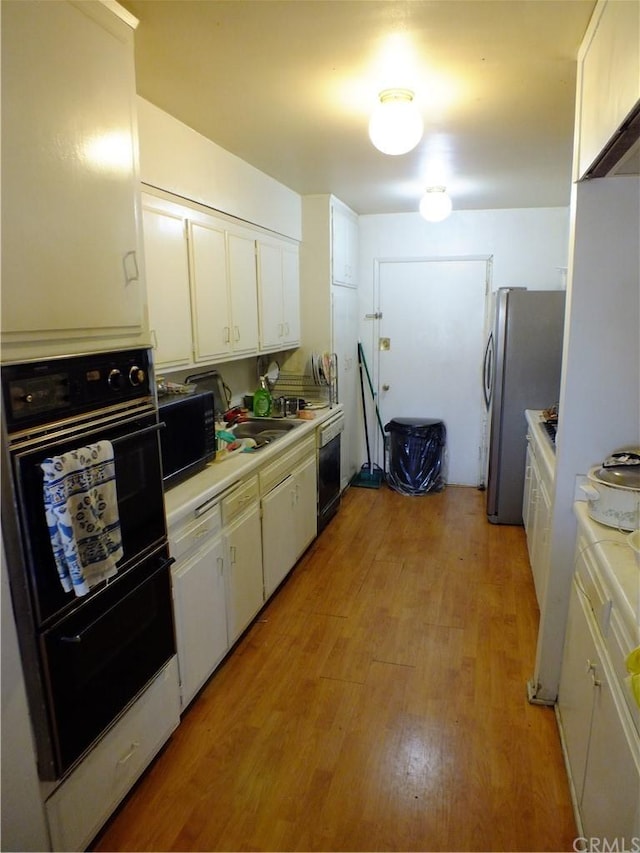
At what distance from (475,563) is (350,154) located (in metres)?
2.48

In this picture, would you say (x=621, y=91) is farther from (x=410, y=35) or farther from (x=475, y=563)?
(x=475, y=563)

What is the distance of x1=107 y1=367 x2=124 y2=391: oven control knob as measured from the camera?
1.48 meters

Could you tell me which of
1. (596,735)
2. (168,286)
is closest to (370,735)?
(596,735)

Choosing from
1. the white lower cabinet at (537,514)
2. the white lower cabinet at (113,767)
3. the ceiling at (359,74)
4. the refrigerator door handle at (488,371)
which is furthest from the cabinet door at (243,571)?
the refrigerator door handle at (488,371)

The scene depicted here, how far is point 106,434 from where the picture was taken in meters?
1.46

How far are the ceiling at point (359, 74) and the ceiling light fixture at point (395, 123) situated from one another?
45mm

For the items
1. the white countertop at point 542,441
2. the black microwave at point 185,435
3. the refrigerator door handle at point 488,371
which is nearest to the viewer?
the black microwave at point 185,435

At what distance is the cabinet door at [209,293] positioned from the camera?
2.44 meters

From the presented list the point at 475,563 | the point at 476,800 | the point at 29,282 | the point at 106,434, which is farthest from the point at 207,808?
the point at 475,563

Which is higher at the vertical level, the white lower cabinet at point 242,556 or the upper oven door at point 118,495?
the upper oven door at point 118,495

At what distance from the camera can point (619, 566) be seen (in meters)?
1.36

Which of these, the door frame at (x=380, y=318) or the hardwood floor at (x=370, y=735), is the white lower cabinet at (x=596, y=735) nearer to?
the hardwood floor at (x=370, y=735)

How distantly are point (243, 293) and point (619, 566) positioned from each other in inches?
89.8

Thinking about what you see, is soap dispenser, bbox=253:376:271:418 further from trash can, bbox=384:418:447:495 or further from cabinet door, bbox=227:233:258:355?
trash can, bbox=384:418:447:495
